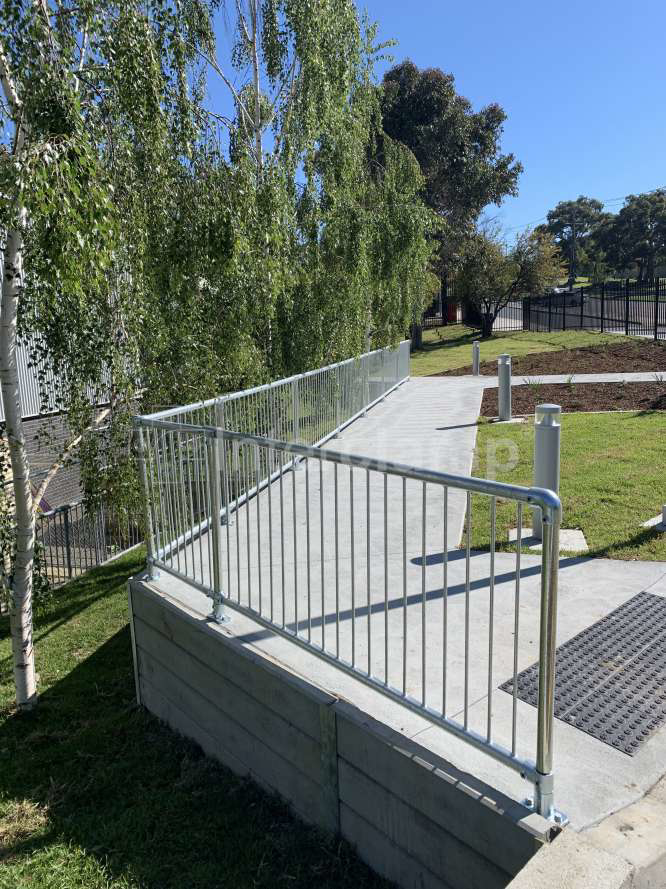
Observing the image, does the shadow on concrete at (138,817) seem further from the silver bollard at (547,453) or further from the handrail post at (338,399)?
the handrail post at (338,399)

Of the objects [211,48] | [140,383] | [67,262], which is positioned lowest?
[140,383]

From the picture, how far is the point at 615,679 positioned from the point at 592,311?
113 ft

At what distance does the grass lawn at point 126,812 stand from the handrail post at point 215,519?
945mm

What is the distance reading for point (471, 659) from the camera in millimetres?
3766

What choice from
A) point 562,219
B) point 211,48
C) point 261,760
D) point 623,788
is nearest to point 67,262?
point 261,760

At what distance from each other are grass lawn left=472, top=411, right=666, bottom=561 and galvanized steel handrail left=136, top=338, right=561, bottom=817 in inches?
50.5

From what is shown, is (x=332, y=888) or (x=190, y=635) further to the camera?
(x=190, y=635)

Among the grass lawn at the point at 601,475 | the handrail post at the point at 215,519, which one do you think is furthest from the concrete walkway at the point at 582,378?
the handrail post at the point at 215,519

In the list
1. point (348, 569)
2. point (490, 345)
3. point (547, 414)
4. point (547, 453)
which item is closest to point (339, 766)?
point (348, 569)

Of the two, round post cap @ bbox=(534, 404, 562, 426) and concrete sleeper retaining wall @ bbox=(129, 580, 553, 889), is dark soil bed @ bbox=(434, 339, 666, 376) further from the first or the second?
concrete sleeper retaining wall @ bbox=(129, 580, 553, 889)

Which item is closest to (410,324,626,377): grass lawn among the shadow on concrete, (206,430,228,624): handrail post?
the shadow on concrete

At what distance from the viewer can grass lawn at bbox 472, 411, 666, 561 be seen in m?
5.82

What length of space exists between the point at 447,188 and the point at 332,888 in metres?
38.5

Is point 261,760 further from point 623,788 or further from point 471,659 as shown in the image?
point 623,788
